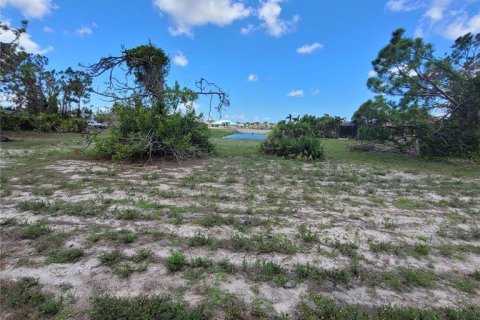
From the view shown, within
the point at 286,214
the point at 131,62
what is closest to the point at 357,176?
the point at 286,214

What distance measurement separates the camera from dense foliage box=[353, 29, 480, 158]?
9.41 m

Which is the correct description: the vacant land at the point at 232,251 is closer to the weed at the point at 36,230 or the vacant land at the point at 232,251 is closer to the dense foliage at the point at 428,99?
the weed at the point at 36,230

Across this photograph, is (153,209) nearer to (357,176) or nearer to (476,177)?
(357,176)

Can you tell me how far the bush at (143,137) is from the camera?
23.0 ft

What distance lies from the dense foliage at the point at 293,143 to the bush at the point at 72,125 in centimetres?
1590

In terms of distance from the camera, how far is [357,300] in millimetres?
1842

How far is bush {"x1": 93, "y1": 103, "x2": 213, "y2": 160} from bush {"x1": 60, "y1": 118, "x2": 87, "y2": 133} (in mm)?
14692

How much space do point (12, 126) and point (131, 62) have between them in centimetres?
1262

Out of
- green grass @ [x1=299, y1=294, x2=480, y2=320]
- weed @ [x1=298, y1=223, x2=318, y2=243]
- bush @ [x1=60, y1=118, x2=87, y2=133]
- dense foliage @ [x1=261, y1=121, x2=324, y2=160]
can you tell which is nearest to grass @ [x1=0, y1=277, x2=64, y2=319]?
green grass @ [x1=299, y1=294, x2=480, y2=320]

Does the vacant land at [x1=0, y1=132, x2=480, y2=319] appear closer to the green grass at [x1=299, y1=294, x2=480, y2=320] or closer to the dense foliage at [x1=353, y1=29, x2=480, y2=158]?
the green grass at [x1=299, y1=294, x2=480, y2=320]

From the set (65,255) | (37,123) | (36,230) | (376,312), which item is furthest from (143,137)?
(37,123)

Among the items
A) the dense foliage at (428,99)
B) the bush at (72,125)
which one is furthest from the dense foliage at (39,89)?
the dense foliage at (428,99)

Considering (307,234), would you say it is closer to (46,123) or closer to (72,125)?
(46,123)

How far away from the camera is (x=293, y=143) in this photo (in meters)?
9.34
